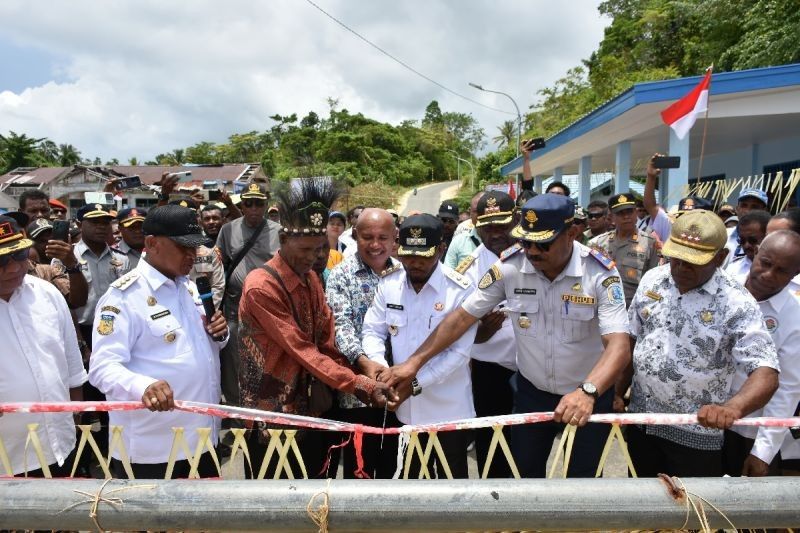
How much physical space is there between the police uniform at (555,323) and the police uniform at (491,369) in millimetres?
485

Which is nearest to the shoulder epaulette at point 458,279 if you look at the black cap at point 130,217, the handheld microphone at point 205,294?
the handheld microphone at point 205,294

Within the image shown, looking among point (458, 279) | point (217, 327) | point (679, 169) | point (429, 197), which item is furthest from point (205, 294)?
point (429, 197)

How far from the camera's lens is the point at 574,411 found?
2062 mm

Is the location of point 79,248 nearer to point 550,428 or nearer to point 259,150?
point 550,428

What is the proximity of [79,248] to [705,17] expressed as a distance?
24.1 meters

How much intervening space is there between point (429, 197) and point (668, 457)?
50470 mm

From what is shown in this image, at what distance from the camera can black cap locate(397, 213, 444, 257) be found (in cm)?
290

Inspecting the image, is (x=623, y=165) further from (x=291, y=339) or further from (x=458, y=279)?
(x=291, y=339)

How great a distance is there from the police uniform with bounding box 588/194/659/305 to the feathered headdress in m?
3.02

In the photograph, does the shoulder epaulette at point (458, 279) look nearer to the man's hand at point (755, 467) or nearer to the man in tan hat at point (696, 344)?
the man in tan hat at point (696, 344)

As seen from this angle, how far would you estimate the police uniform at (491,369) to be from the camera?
352 centimetres

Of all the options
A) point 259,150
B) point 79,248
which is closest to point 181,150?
point 259,150

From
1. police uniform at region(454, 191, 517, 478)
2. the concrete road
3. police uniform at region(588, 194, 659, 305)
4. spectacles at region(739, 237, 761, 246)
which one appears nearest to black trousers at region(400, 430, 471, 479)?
police uniform at region(454, 191, 517, 478)

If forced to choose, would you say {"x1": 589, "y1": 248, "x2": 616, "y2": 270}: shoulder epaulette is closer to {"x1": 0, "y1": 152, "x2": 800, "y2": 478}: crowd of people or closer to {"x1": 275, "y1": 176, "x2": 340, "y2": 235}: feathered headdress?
{"x1": 0, "y1": 152, "x2": 800, "y2": 478}: crowd of people
